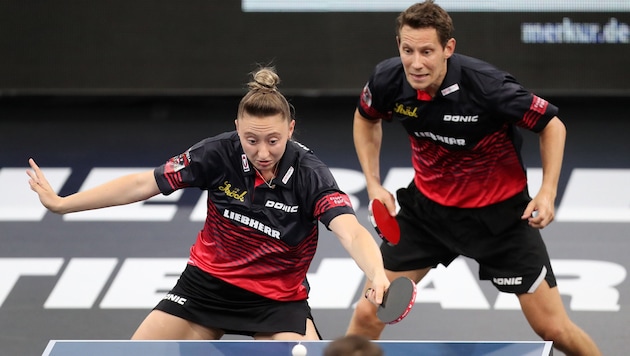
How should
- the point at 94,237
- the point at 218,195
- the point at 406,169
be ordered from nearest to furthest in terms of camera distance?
the point at 218,195
the point at 94,237
the point at 406,169

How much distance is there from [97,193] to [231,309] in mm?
766

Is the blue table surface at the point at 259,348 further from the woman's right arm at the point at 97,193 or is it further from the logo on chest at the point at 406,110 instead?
the logo on chest at the point at 406,110

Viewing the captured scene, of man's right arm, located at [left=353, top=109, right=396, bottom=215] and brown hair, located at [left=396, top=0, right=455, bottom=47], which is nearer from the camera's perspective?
brown hair, located at [left=396, top=0, right=455, bottom=47]

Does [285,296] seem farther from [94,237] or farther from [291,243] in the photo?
[94,237]

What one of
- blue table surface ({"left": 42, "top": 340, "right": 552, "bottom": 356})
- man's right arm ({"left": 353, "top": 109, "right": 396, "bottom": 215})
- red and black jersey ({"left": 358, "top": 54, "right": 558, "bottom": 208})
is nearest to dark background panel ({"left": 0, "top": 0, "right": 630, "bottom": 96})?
man's right arm ({"left": 353, "top": 109, "right": 396, "bottom": 215})

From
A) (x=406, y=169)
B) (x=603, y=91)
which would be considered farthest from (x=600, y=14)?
(x=406, y=169)

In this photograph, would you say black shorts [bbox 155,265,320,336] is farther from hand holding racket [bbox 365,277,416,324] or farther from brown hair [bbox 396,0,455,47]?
brown hair [bbox 396,0,455,47]

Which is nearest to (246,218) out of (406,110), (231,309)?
(231,309)

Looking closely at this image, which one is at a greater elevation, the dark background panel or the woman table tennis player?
the woman table tennis player

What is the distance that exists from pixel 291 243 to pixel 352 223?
36 cm

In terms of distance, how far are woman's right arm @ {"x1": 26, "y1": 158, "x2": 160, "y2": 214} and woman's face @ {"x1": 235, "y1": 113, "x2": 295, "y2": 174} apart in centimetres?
49

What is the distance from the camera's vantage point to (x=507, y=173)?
5641 mm

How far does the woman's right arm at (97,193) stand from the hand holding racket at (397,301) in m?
1.22

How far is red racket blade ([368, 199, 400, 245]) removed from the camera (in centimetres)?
541
